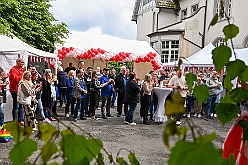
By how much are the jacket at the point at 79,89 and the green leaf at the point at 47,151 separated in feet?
25.5

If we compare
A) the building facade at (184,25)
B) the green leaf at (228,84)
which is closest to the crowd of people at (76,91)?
the green leaf at (228,84)

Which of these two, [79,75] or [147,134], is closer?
[147,134]

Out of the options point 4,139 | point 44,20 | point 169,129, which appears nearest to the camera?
point 169,129

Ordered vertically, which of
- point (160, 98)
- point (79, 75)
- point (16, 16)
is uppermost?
point (16, 16)

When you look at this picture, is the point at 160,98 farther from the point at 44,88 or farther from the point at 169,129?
the point at 169,129

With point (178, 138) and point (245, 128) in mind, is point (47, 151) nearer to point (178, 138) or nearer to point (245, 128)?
point (178, 138)

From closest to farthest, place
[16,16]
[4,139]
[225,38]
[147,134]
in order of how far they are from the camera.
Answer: [225,38] < [4,139] < [147,134] < [16,16]

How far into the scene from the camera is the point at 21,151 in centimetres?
74

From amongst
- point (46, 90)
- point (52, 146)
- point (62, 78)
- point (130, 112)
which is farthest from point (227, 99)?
point (62, 78)

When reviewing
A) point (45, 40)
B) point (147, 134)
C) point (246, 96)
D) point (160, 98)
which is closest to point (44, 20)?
point (45, 40)

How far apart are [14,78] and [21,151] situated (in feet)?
22.7

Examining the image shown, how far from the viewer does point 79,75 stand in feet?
28.1

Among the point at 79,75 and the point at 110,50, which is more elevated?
the point at 110,50

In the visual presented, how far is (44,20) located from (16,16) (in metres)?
1.98
